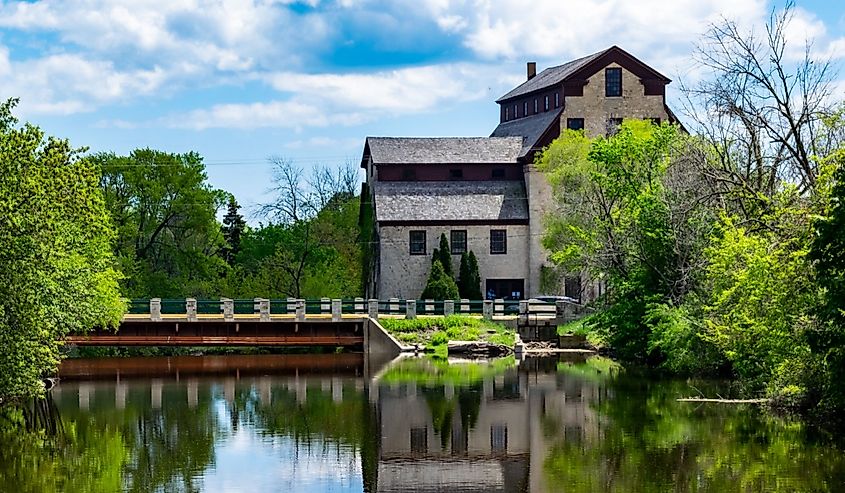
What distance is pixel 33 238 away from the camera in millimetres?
30609

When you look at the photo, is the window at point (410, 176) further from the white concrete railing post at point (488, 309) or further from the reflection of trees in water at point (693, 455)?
the reflection of trees in water at point (693, 455)

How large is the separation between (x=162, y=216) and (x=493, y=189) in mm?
18970

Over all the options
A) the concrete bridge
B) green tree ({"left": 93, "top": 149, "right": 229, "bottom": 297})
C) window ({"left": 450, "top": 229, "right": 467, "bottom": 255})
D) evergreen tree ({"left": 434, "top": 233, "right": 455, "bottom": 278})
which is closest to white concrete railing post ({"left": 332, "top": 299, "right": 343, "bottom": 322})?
the concrete bridge

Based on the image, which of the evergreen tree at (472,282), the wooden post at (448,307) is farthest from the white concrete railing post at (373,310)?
the evergreen tree at (472,282)

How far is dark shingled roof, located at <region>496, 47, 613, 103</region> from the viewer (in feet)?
246

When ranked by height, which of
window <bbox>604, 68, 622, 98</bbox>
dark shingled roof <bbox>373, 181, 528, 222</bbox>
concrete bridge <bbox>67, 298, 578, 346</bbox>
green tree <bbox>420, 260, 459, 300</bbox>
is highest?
window <bbox>604, 68, 622, 98</bbox>

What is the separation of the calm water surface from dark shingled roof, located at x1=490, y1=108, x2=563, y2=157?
90.5 feet

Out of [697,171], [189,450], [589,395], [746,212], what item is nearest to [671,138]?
[697,171]

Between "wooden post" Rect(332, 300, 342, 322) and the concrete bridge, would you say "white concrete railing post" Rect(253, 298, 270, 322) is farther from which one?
"wooden post" Rect(332, 300, 342, 322)

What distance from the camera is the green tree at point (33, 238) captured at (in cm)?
3020

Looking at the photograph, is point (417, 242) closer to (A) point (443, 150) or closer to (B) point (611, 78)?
(A) point (443, 150)

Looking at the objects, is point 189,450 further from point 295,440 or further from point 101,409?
point 101,409

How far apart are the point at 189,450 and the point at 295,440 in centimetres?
272

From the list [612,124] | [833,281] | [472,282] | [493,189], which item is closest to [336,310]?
[472,282]
